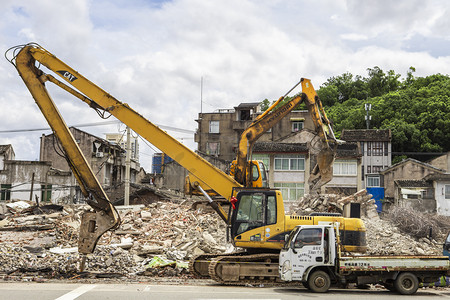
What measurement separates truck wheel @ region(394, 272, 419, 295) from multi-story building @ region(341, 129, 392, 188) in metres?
48.6

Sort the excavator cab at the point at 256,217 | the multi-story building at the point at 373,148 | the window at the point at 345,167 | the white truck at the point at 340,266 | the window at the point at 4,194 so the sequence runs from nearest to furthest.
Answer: the white truck at the point at 340,266, the excavator cab at the point at 256,217, the window at the point at 4,194, the window at the point at 345,167, the multi-story building at the point at 373,148

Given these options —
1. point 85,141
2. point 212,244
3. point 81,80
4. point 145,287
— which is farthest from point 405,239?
point 85,141

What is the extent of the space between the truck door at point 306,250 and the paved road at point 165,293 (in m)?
0.71

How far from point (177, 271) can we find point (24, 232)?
10689 mm

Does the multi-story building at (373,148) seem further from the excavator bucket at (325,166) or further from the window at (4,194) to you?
the excavator bucket at (325,166)

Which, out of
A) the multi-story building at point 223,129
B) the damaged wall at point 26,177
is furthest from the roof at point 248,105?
the damaged wall at point 26,177

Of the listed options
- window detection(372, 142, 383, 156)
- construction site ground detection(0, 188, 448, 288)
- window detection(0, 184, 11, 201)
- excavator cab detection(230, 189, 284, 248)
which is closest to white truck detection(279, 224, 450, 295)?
excavator cab detection(230, 189, 284, 248)

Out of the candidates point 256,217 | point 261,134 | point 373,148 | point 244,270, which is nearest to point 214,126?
point 373,148

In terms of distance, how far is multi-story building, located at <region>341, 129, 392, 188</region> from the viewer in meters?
61.8

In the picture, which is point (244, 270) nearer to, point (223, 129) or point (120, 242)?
point (120, 242)

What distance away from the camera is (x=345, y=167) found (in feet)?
161

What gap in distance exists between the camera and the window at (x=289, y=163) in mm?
46906

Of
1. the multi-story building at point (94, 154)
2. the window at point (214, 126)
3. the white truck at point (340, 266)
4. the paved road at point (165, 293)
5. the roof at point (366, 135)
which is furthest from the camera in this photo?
the window at point (214, 126)

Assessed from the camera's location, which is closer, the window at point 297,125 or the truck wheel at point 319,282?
the truck wheel at point 319,282
